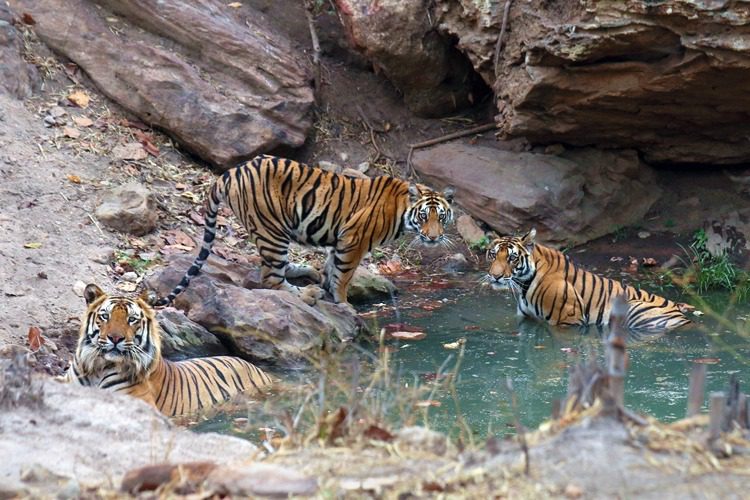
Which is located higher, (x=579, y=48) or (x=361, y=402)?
(x=579, y=48)

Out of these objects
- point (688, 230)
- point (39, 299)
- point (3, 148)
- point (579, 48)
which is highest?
point (579, 48)

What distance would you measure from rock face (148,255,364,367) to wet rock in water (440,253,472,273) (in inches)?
88.3

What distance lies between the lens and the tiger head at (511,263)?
9094 millimetres

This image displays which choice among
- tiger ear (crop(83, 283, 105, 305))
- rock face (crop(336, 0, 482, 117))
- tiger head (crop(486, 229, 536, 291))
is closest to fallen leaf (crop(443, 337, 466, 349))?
tiger head (crop(486, 229, 536, 291))

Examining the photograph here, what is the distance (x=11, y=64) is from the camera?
34.5 feet

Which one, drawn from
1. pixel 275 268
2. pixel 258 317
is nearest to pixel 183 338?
pixel 258 317

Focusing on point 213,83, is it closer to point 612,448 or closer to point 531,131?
point 531,131

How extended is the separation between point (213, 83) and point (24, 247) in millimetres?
3400

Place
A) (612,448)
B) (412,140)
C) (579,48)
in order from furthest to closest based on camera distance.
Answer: (412,140), (579,48), (612,448)

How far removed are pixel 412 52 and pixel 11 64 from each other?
12.8 ft

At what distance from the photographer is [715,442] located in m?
3.34

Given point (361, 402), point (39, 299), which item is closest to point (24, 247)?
point (39, 299)

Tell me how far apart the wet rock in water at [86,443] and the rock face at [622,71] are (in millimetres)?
5670

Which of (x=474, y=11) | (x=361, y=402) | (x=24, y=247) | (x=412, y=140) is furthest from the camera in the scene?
(x=412, y=140)
